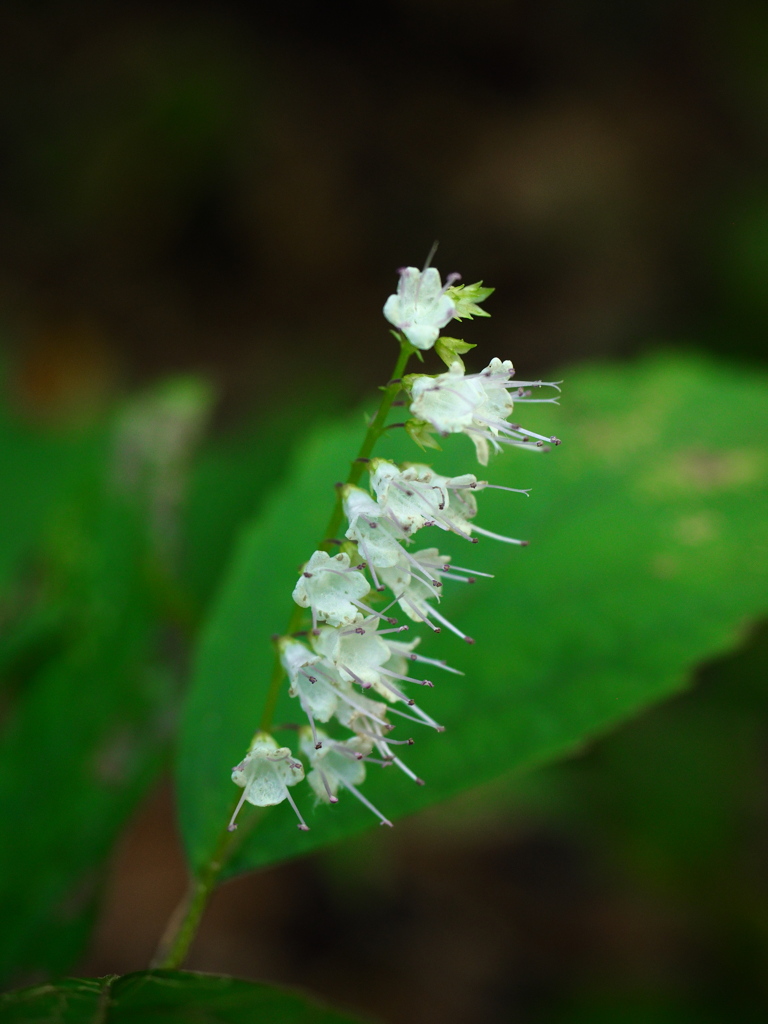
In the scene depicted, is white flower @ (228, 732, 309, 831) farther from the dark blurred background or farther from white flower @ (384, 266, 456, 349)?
the dark blurred background

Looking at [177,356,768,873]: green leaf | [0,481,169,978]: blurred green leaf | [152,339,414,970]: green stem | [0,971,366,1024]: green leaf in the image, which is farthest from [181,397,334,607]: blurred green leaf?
[0,971,366,1024]: green leaf

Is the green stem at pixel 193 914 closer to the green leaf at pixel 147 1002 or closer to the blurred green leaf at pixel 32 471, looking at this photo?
the green leaf at pixel 147 1002

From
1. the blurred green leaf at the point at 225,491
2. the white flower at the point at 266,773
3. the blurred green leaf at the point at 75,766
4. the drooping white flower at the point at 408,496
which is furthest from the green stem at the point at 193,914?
the blurred green leaf at the point at 225,491

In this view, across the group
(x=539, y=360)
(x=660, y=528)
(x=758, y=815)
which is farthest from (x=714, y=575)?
(x=539, y=360)

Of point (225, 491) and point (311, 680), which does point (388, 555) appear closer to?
point (311, 680)

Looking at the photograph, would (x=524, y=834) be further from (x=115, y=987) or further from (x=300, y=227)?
(x=300, y=227)

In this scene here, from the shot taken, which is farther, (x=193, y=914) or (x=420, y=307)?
(x=193, y=914)

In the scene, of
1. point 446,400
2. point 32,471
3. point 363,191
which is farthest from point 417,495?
point 363,191

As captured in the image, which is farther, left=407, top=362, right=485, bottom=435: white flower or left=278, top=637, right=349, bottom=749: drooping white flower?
left=278, top=637, right=349, bottom=749: drooping white flower

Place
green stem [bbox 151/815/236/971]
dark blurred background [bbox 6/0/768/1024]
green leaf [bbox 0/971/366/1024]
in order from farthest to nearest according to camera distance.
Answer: dark blurred background [bbox 6/0/768/1024] → green stem [bbox 151/815/236/971] → green leaf [bbox 0/971/366/1024]
